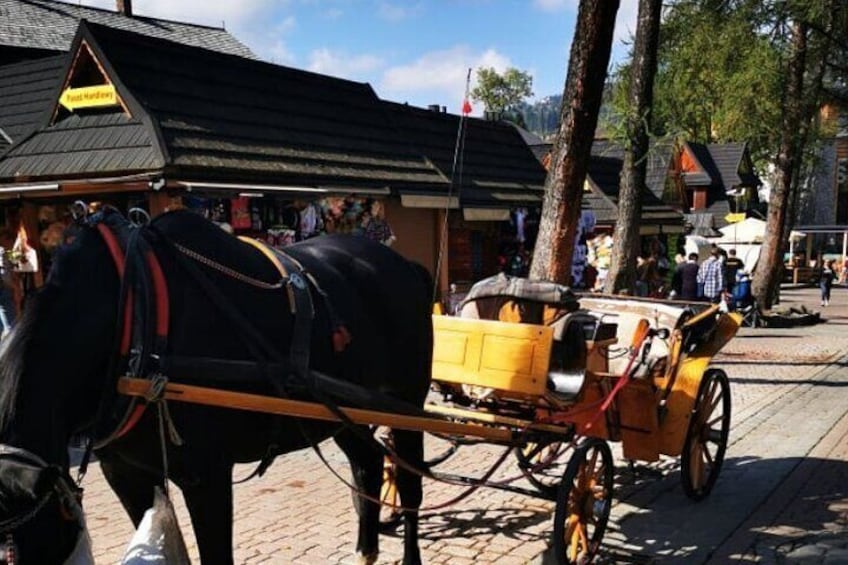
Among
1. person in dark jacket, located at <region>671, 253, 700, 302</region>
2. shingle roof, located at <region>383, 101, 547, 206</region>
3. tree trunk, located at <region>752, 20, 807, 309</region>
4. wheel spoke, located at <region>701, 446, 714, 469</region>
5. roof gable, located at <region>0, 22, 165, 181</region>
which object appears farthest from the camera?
tree trunk, located at <region>752, 20, 807, 309</region>

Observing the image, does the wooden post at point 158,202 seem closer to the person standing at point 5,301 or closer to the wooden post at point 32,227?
the person standing at point 5,301

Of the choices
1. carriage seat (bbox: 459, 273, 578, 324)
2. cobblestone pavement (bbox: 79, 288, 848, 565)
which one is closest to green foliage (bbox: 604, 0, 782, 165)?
cobblestone pavement (bbox: 79, 288, 848, 565)

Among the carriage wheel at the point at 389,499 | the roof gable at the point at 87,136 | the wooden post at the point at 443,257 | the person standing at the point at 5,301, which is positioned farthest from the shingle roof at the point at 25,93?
the carriage wheel at the point at 389,499

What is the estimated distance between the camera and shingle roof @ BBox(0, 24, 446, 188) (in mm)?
10953

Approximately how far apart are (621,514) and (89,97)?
32.7 feet

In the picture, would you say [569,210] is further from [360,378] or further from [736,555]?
[360,378]

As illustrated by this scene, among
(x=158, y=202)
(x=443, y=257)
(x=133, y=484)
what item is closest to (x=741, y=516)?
(x=133, y=484)

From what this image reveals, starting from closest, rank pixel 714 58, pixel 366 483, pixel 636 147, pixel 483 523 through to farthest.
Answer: pixel 366 483
pixel 483 523
pixel 636 147
pixel 714 58

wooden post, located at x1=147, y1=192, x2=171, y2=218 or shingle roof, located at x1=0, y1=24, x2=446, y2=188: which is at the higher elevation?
shingle roof, located at x1=0, y1=24, x2=446, y2=188

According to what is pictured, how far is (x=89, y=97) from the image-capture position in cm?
1194

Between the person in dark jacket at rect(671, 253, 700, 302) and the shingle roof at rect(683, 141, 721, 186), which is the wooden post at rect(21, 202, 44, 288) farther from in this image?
the shingle roof at rect(683, 141, 721, 186)

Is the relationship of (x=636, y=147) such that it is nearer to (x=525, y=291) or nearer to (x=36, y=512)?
(x=525, y=291)

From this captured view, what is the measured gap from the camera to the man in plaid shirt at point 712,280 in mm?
17328

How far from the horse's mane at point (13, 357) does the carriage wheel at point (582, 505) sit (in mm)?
2958
